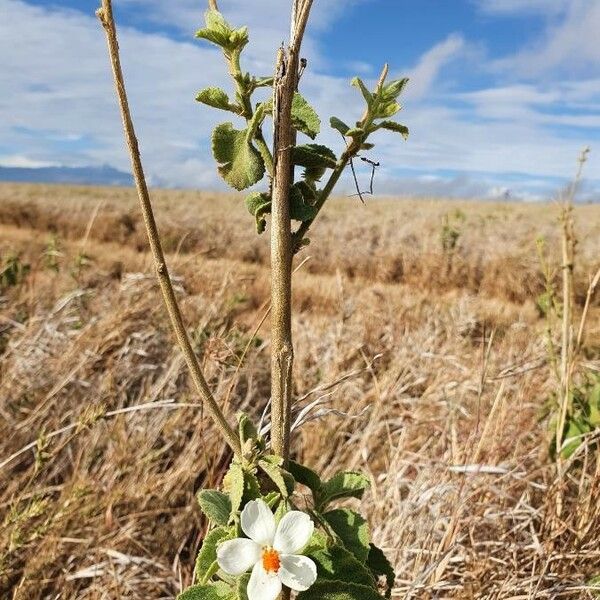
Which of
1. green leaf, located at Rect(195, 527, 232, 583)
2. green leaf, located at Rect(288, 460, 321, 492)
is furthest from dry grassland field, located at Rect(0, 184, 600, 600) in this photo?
green leaf, located at Rect(195, 527, 232, 583)

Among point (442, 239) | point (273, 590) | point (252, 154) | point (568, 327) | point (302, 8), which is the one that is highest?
point (302, 8)

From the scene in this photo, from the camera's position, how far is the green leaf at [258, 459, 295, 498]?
636 mm

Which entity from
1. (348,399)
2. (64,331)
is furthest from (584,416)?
(64,331)

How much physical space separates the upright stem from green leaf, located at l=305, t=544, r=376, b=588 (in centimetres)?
10

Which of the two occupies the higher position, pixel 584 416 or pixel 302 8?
pixel 302 8

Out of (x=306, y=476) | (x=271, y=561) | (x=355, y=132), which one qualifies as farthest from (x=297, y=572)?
(x=355, y=132)

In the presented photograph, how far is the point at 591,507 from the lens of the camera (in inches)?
58.8

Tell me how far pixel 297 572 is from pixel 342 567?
7cm

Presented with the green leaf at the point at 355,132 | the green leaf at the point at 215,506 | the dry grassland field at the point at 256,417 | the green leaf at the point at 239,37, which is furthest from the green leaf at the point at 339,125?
the green leaf at the point at 215,506

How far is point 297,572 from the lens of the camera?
62 centimetres

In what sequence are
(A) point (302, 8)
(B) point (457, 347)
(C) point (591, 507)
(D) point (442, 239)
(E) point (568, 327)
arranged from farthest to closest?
(D) point (442, 239), (B) point (457, 347), (E) point (568, 327), (C) point (591, 507), (A) point (302, 8)

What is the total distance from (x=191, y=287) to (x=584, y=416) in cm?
220

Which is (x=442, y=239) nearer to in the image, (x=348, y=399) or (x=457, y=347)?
(x=457, y=347)

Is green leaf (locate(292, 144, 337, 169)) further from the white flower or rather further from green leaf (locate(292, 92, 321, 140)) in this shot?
the white flower
